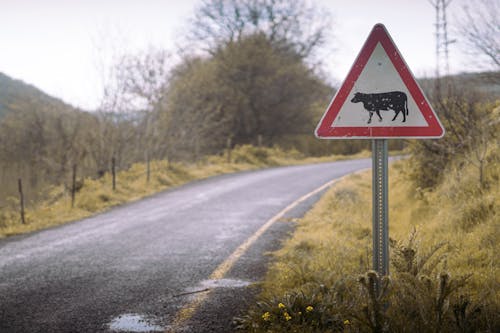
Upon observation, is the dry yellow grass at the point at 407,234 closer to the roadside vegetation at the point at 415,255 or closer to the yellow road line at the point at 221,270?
the roadside vegetation at the point at 415,255

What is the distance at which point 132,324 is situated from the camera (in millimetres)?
3727

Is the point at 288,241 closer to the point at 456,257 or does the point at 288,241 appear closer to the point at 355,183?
the point at 456,257

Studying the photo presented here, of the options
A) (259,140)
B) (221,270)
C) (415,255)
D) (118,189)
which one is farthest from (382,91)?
(259,140)

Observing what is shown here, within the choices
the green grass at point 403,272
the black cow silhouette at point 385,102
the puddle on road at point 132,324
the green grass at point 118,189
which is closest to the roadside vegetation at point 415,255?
the green grass at point 403,272

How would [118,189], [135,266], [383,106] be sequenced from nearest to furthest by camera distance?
[383,106], [135,266], [118,189]

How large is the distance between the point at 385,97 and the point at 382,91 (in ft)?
0.15

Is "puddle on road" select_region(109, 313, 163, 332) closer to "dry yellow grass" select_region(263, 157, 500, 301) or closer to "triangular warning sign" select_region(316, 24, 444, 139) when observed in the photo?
"dry yellow grass" select_region(263, 157, 500, 301)

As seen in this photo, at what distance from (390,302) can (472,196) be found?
348cm

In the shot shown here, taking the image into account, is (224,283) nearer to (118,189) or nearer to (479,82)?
(479,82)

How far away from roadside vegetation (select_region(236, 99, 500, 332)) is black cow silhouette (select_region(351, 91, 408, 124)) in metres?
1.01

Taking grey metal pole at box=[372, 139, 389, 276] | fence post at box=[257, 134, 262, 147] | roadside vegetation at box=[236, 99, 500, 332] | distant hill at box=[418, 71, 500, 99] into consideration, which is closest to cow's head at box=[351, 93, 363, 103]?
grey metal pole at box=[372, 139, 389, 276]

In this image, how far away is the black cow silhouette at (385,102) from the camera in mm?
3182

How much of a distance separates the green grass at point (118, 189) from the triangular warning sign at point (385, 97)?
6600mm

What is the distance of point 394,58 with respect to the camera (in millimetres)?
3229
